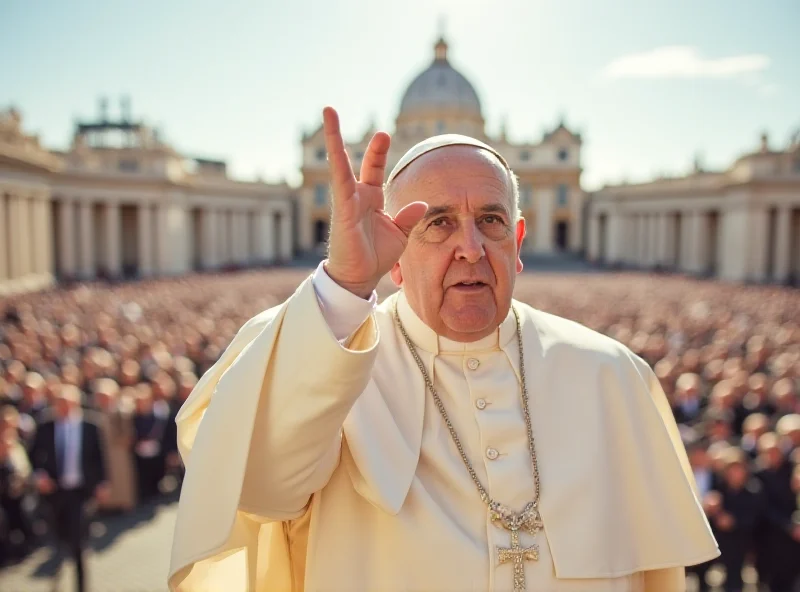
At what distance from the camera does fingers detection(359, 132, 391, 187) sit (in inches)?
68.0

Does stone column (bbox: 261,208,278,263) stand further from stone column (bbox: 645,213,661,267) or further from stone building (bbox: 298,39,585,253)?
stone column (bbox: 645,213,661,267)

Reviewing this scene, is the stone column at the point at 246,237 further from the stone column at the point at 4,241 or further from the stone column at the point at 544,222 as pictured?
the stone column at the point at 4,241

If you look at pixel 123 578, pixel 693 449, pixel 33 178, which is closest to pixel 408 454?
pixel 693 449

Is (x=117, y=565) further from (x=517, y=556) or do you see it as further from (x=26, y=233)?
(x=26, y=233)

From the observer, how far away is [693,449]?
6.95m

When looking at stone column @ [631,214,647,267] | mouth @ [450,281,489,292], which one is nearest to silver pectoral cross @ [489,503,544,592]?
mouth @ [450,281,489,292]

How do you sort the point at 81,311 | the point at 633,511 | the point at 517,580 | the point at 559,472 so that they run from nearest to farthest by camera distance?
1. the point at 517,580
2. the point at 559,472
3. the point at 633,511
4. the point at 81,311

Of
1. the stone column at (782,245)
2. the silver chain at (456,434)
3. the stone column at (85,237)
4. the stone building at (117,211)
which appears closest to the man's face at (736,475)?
the silver chain at (456,434)

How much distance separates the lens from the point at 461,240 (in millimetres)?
2082

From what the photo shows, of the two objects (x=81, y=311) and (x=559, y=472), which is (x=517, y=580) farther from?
(x=81, y=311)

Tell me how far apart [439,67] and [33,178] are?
50.3 metres

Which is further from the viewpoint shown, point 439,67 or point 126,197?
point 439,67

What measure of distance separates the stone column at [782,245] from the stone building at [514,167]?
23914mm

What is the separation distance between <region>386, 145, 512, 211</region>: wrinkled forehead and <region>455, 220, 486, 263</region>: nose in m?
0.12
